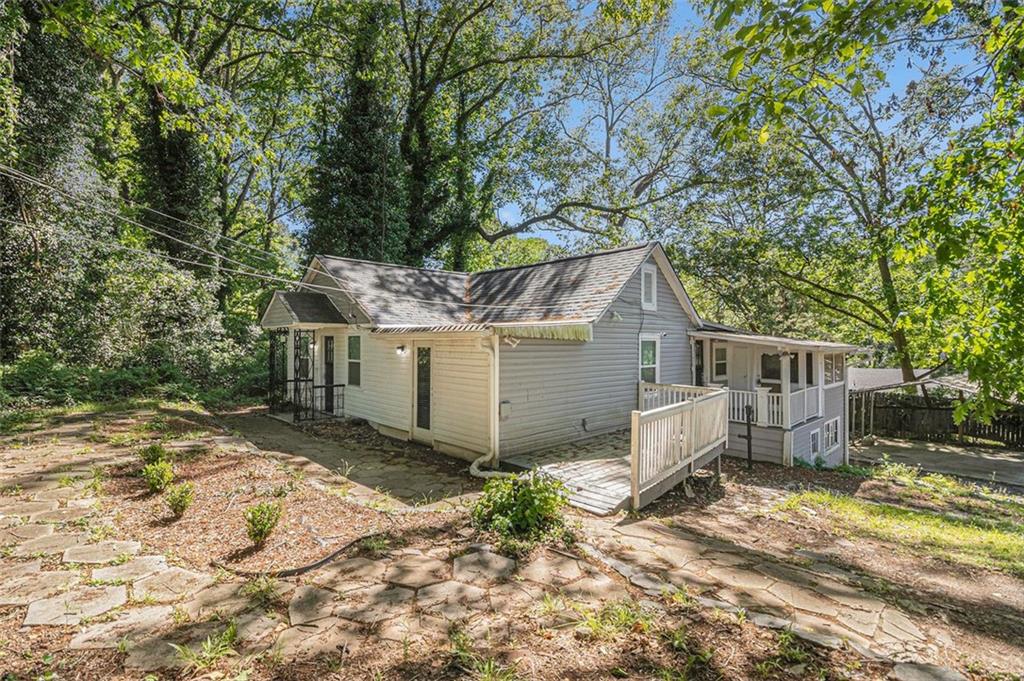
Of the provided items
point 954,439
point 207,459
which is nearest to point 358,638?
point 207,459

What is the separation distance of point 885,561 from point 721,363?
977cm

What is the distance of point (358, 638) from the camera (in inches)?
122

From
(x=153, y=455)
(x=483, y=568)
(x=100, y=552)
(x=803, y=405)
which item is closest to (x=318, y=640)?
(x=483, y=568)

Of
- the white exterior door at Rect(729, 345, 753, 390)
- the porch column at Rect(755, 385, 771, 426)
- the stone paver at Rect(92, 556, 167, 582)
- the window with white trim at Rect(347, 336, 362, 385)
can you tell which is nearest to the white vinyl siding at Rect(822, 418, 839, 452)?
the white exterior door at Rect(729, 345, 753, 390)

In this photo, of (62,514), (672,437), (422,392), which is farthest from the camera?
(422,392)

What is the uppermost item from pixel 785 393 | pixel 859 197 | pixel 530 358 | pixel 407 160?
pixel 407 160

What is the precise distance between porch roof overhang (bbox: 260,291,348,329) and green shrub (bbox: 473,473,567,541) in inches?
326

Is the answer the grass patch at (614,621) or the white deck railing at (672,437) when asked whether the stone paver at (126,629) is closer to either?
the grass patch at (614,621)

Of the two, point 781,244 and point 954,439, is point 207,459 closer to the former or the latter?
point 781,244

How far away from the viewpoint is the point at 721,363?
14.7 metres

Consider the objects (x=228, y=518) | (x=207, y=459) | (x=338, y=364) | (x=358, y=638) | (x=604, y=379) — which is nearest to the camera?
(x=358, y=638)

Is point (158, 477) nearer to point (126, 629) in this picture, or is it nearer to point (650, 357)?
point (126, 629)

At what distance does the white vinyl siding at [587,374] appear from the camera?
883 cm

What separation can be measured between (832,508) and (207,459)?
1049 cm
